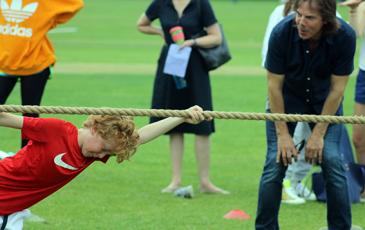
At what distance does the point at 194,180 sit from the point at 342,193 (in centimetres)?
341

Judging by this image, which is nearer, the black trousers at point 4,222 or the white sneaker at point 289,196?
the black trousers at point 4,222

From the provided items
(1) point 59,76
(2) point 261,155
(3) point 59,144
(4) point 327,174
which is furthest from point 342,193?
(1) point 59,76

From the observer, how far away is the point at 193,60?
9.54m

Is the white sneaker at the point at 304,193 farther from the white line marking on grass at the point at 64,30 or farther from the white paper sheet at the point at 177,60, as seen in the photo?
the white line marking on grass at the point at 64,30

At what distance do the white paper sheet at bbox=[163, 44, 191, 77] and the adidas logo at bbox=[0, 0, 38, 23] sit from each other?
4.68ft

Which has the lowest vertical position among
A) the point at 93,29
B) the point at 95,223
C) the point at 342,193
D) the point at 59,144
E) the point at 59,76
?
the point at 93,29

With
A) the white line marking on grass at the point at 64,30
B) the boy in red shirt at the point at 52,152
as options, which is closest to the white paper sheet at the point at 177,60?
the boy in red shirt at the point at 52,152

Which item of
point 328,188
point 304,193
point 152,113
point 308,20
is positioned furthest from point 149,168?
point 152,113

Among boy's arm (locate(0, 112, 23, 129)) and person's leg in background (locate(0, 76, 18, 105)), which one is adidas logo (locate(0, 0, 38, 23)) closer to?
person's leg in background (locate(0, 76, 18, 105))

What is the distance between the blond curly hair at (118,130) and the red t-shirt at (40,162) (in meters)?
0.18

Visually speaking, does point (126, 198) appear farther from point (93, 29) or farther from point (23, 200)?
point (93, 29)

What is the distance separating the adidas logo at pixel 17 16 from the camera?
8.61 metres

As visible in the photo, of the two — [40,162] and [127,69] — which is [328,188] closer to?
[40,162]

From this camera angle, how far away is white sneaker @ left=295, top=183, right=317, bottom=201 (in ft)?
30.6
